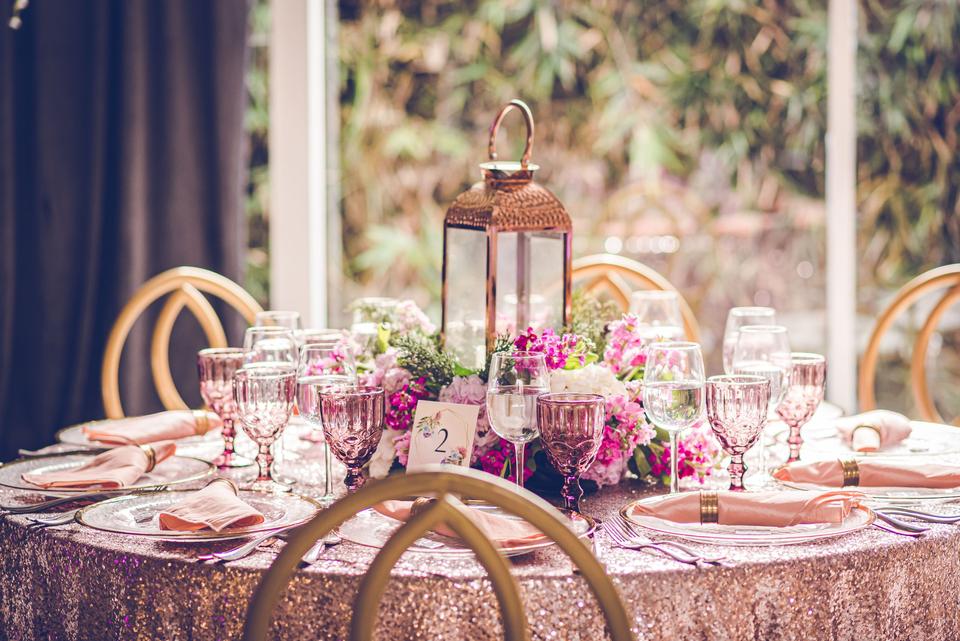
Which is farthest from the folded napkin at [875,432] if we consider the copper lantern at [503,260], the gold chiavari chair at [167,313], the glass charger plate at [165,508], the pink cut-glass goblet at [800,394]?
the gold chiavari chair at [167,313]

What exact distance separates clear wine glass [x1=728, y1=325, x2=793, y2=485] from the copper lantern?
29cm

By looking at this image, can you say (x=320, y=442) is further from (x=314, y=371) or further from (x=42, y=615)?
(x=42, y=615)

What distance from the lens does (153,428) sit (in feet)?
6.26

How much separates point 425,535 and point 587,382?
0.35m

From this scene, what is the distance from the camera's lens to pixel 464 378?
1.56 metres

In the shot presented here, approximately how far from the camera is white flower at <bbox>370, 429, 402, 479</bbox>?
159 centimetres

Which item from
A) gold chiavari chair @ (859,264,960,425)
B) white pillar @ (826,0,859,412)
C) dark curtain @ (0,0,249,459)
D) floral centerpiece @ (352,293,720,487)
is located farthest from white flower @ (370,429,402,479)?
white pillar @ (826,0,859,412)

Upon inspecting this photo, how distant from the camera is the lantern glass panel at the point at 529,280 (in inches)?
65.4

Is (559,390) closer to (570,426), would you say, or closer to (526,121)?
(570,426)

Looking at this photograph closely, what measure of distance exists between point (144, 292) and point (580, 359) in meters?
1.29

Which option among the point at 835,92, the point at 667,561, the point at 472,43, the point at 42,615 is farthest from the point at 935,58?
the point at 42,615

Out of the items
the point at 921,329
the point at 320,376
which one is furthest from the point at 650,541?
the point at 921,329

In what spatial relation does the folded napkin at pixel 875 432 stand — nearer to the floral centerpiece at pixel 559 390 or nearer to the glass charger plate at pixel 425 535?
the floral centerpiece at pixel 559 390

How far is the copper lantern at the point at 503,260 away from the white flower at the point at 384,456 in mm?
183
